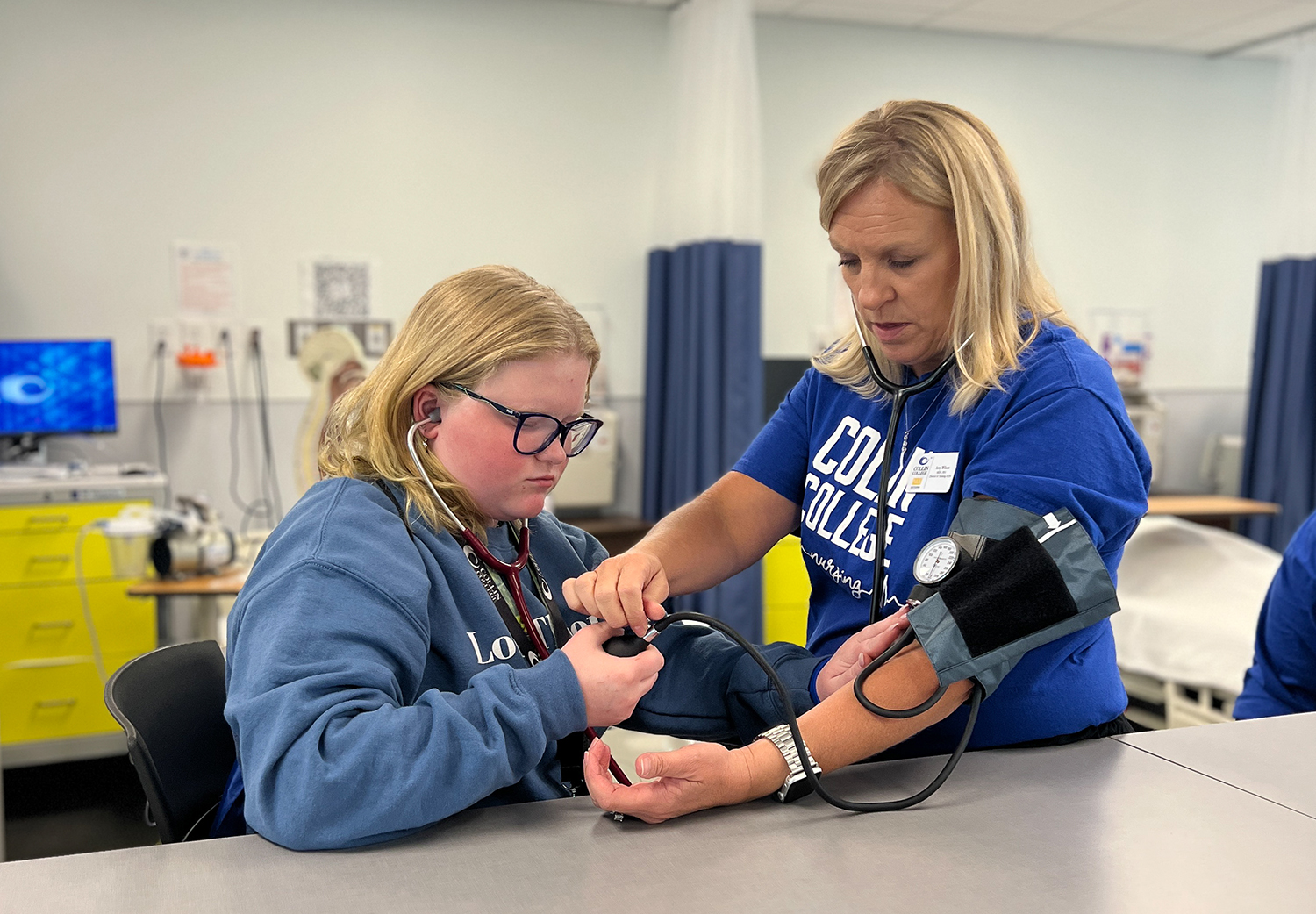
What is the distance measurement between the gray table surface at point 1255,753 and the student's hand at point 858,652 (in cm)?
32

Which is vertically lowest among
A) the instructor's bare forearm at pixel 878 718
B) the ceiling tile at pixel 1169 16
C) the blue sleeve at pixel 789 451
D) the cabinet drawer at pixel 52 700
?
the cabinet drawer at pixel 52 700

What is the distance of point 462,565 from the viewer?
1112 millimetres

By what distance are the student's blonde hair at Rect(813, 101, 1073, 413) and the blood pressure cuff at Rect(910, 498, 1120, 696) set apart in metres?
0.20

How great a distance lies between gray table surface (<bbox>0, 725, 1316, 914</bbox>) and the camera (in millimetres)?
818

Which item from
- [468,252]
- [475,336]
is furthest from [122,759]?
[475,336]

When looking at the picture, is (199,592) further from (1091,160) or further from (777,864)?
(1091,160)

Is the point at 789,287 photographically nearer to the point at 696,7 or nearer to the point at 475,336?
the point at 696,7

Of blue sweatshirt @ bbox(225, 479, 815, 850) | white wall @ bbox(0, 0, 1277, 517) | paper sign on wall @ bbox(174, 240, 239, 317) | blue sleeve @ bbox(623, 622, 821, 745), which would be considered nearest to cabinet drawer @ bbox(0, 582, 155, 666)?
white wall @ bbox(0, 0, 1277, 517)

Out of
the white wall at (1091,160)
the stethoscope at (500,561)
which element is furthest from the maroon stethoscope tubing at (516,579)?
the white wall at (1091,160)

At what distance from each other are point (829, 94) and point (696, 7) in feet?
2.90

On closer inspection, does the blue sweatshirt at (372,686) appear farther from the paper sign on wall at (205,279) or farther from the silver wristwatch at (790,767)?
the paper sign on wall at (205,279)

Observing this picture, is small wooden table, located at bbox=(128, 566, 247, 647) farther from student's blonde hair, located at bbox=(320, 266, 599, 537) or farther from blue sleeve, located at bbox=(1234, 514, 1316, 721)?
blue sleeve, located at bbox=(1234, 514, 1316, 721)

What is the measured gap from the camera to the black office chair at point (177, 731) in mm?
1095

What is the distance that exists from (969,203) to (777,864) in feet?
2.33
